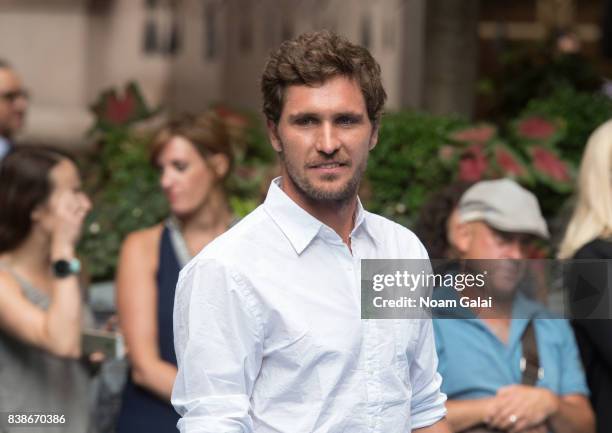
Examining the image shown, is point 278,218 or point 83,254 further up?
point 278,218

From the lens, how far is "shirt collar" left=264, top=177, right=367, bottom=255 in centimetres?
281

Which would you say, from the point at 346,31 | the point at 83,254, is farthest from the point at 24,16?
the point at 83,254

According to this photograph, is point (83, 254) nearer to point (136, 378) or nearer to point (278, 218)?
point (136, 378)

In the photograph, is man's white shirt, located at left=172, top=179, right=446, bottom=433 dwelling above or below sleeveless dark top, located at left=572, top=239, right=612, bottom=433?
above

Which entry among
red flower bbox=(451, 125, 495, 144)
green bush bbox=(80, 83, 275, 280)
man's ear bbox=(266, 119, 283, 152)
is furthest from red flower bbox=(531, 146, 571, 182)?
man's ear bbox=(266, 119, 283, 152)

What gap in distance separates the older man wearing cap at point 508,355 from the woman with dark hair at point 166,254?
44.6 inches

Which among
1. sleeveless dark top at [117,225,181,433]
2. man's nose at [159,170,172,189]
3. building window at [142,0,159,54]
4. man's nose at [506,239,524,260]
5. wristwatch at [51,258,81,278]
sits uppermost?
building window at [142,0,159,54]

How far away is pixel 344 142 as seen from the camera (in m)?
2.79

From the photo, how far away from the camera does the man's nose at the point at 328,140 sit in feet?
9.04

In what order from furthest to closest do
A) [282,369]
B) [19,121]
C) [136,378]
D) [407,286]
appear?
[19,121], [136,378], [407,286], [282,369]

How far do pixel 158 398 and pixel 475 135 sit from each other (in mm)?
2644

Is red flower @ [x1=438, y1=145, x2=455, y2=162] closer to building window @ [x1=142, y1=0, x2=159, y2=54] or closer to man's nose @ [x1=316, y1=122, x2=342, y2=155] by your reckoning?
building window @ [x1=142, y1=0, x2=159, y2=54]

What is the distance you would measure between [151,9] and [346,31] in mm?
1478

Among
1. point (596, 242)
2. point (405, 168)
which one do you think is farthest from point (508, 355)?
point (405, 168)
